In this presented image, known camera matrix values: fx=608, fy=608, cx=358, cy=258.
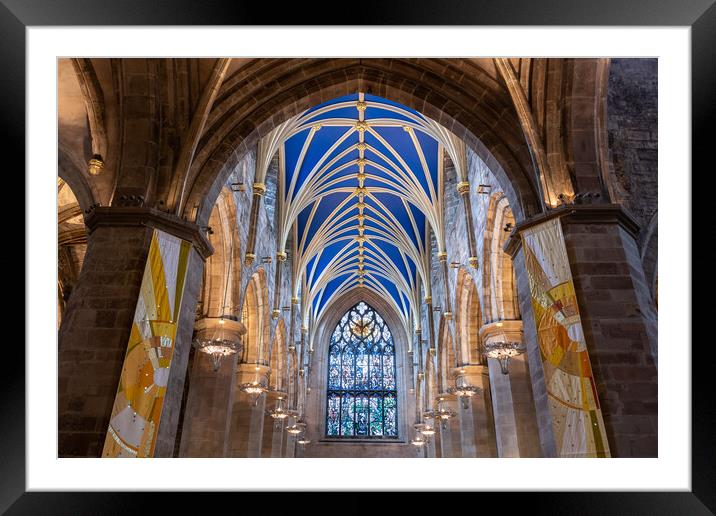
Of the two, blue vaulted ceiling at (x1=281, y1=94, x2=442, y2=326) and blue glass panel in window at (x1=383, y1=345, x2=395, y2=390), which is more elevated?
blue vaulted ceiling at (x1=281, y1=94, x2=442, y2=326)

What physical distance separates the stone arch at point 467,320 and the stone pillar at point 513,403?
3689 millimetres

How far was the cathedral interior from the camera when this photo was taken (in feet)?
27.8

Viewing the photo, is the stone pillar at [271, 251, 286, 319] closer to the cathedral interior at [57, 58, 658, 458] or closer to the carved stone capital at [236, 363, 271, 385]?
the cathedral interior at [57, 58, 658, 458]

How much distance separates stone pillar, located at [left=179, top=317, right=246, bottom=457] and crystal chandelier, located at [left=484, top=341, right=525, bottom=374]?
5.75 metres

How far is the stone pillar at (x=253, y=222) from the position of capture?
15.8 meters

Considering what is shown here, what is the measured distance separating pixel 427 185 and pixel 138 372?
15.1 metres

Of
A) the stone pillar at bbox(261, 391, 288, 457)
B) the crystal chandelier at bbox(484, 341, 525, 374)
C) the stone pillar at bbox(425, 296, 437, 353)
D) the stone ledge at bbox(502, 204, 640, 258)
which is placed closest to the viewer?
the stone ledge at bbox(502, 204, 640, 258)

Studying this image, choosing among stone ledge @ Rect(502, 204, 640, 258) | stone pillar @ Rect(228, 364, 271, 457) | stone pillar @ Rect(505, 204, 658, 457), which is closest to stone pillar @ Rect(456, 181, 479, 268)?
stone pillar @ Rect(505, 204, 658, 457)

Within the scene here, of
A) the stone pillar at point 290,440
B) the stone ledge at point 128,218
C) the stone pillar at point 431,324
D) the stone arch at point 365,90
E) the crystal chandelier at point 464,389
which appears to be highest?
the stone arch at point 365,90

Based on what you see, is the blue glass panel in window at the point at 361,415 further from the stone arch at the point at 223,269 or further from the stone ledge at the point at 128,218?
the stone ledge at the point at 128,218

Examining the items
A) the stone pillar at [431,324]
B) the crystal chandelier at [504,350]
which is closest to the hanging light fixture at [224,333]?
the crystal chandelier at [504,350]

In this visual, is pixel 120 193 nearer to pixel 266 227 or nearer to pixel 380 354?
pixel 266 227
